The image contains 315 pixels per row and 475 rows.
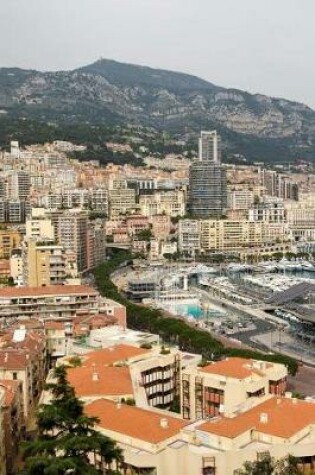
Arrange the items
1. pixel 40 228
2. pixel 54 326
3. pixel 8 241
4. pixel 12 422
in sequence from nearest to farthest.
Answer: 1. pixel 12 422
2. pixel 54 326
3. pixel 40 228
4. pixel 8 241

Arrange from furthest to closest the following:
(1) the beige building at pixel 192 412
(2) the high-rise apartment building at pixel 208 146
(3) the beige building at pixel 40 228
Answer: (2) the high-rise apartment building at pixel 208 146 < (3) the beige building at pixel 40 228 < (1) the beige building at pixel 192 412

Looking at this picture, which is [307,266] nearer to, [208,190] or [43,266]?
[208,190]

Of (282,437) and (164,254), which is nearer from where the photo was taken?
(282,437)

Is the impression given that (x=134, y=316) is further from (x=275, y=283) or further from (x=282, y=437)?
(x=282, y=437)

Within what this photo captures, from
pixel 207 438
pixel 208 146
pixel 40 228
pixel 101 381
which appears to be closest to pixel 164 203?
pixel 208 146

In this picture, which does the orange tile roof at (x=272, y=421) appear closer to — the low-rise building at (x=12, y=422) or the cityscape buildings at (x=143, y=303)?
the cityscape buildings at (x=143, y=303)

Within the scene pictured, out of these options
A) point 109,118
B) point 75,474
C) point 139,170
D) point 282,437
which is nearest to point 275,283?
point 282,437

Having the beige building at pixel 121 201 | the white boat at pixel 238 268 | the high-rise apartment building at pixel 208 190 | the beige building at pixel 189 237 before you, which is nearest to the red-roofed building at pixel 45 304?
the white boat at pixel 238 268
